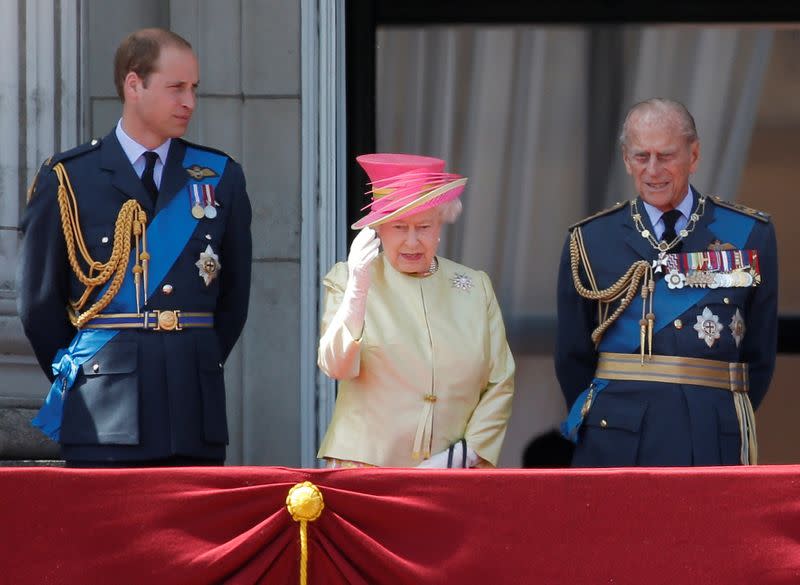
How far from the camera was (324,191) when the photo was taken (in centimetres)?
593

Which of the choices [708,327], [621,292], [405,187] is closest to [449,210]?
[405,187]

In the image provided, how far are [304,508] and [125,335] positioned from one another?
2.86 feet

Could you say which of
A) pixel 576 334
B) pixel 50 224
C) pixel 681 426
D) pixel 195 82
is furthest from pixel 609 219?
pixel 50 224

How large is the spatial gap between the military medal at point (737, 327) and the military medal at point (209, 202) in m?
1.36

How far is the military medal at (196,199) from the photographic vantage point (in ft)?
15.5

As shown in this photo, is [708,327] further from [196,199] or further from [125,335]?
[125,335]

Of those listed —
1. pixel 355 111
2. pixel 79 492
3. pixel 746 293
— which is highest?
pixel 355 111

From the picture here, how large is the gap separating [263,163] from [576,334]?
1469 millimetres

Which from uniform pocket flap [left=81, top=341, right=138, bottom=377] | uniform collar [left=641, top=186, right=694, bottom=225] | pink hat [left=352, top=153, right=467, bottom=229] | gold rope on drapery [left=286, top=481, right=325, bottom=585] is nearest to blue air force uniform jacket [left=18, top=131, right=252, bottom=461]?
uniform pocket flap [left=81, top=341, right=138, bottom=377]

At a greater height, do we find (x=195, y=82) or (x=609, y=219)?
(x=195, y=82)

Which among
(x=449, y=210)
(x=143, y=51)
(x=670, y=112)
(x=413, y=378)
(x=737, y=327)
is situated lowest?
(x=413, y=378)

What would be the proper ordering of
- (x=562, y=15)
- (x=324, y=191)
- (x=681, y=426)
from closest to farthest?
(x=681, y=426), (x=324, y=191), (x=562, y=15)

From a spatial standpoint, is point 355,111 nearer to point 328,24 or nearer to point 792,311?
point 328,24

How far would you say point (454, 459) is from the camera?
14.8ft
